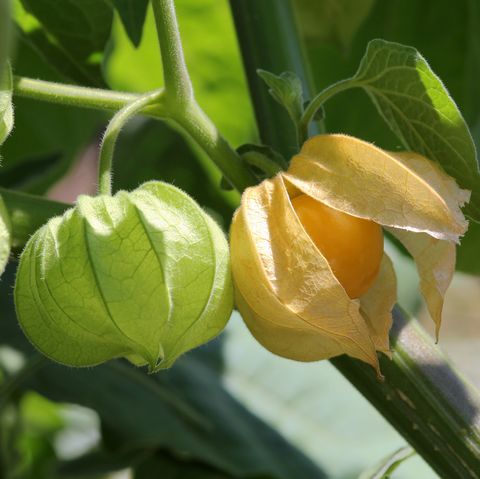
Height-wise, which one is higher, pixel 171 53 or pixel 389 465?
pixel 171 53

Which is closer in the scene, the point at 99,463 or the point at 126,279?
the point at 126,279

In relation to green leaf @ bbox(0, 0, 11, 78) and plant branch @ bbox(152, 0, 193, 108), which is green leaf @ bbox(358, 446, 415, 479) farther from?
green leaf @ bbox(0, 0, 11, 78)

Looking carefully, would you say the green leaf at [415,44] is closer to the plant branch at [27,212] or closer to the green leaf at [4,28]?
the plant branch at [27,212]

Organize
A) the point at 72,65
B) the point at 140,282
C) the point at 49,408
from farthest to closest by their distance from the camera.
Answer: the point at 49,408 < the point at 72,65 < the point at 140,282

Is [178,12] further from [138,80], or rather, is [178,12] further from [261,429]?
[261,429]

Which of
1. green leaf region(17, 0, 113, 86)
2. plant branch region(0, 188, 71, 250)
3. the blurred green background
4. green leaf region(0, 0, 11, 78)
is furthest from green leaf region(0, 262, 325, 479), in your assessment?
green leaf region(0, 0, 11, 78)

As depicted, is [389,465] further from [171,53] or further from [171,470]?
[171,470]

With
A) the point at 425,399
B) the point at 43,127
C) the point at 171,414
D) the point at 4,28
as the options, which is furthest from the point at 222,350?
the point at 4,28

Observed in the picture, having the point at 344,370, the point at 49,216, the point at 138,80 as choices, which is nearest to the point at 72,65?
the point at 49,216
